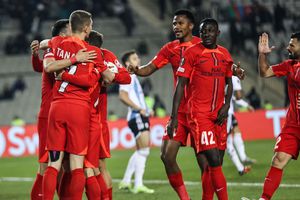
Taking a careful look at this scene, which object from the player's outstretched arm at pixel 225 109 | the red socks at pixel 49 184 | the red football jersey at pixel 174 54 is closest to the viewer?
the red socks at pixel 49 184

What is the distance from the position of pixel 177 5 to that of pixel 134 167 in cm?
1991

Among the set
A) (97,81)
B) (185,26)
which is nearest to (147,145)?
(185,26)

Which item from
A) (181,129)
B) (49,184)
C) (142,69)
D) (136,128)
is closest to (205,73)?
(181,129)

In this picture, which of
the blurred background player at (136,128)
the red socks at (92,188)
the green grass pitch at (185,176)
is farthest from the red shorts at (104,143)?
the blurred background player at (136,128)

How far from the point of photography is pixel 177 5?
32.0m

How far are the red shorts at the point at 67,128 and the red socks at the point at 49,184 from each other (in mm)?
267

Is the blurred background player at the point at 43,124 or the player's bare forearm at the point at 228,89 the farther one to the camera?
the player's bare forearm at the point at 228,89

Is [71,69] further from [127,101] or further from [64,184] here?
[127,101]

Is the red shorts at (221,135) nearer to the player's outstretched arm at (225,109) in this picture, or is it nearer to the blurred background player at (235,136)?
the player's outstretched arm at (225,109)

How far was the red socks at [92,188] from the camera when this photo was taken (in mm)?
8680

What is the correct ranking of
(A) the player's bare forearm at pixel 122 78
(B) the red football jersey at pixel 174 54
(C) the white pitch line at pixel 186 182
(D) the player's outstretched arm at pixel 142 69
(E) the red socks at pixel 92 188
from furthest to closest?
(C) the white pitch line at pixel 186 182, (D) the player's outstretched arm at pixel 142 69, (B) the red football jersey at pixel 174 54, (A) the player's bare forearm at pixel 122 78, (E) the red socks at pixel 92 188

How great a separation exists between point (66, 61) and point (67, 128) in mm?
730

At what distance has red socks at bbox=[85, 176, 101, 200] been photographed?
8680 millimetres

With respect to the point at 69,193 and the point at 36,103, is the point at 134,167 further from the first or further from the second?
the point at 36,103
